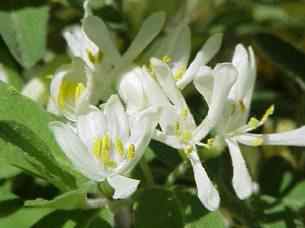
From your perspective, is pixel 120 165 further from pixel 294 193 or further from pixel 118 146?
pixel 294 193

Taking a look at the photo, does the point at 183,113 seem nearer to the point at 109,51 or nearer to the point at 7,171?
the point at 109,51

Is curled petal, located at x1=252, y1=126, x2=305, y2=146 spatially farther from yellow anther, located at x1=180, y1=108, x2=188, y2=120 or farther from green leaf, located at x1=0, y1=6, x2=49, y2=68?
green leaf, located at x1=0, y1=6, x2=49, y2=68

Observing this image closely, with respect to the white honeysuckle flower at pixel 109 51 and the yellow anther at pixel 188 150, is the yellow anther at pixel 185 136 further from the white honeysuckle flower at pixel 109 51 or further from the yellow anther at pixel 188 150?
the white honeysuckle flower at pixel 109 51

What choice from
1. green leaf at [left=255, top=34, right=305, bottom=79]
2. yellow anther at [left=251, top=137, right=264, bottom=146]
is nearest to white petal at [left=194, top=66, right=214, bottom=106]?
yellow anther at [left=251, top=137, right=264, bottom=146]

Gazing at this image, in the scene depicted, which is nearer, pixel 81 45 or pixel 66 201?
pixel 66 201

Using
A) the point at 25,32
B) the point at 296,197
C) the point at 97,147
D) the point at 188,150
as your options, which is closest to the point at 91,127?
the point at 97,147

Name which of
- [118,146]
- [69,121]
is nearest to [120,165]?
[118,146]
